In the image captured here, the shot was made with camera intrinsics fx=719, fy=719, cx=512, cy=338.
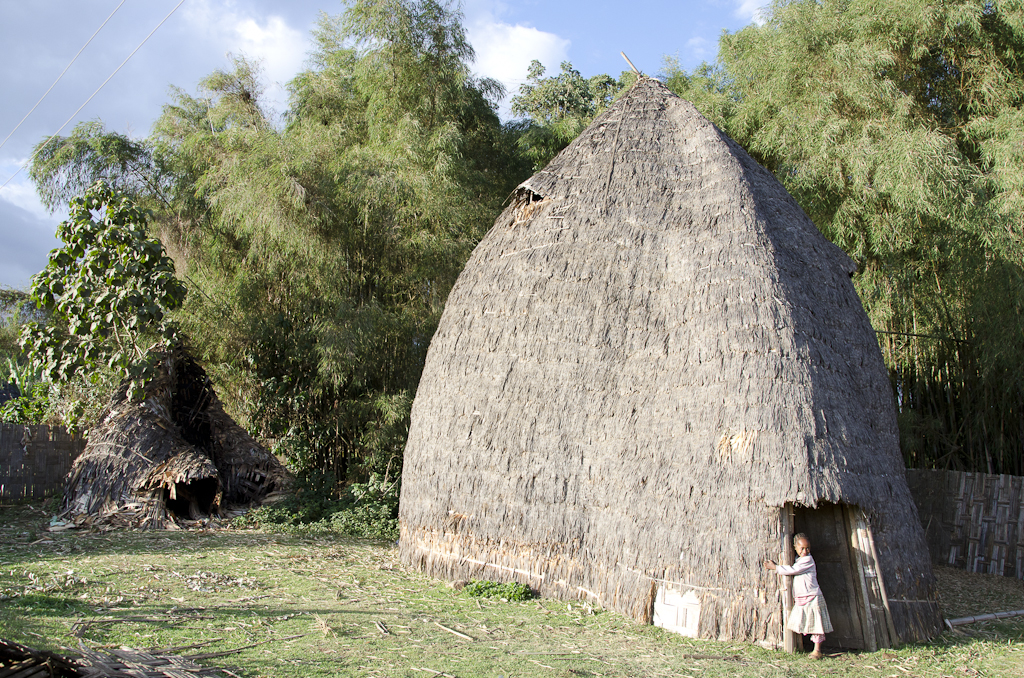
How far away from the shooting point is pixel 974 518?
9.73 metres

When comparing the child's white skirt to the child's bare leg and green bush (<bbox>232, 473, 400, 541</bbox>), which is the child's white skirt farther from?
green bush (<bbox>232, 473, 400, 541</bbox>)

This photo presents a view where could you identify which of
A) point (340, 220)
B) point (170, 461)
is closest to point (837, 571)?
point (340, 220)

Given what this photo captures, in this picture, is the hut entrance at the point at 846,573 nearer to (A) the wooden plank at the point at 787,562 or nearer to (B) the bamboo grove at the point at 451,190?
(A) the wooden plank at the point at 787,562

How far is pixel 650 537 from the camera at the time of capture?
21.1ft

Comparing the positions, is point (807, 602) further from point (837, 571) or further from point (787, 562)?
point (837, 571)

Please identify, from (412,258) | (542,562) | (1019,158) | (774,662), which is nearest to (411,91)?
(412,258)

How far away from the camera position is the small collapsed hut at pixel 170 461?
34.2ft

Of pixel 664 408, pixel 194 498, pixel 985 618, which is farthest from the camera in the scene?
pixel 194 498

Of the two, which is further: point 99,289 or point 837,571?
point 99,289

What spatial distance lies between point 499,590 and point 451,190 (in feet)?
20.2

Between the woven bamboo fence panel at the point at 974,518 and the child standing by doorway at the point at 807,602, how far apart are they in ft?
17.2

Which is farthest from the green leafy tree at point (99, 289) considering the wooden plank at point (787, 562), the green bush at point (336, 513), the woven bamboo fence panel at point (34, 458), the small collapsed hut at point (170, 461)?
the wooden plank at point (787, 562)

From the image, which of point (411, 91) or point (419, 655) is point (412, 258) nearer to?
point (411, 91)

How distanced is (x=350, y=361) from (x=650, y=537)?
5.80 metres
